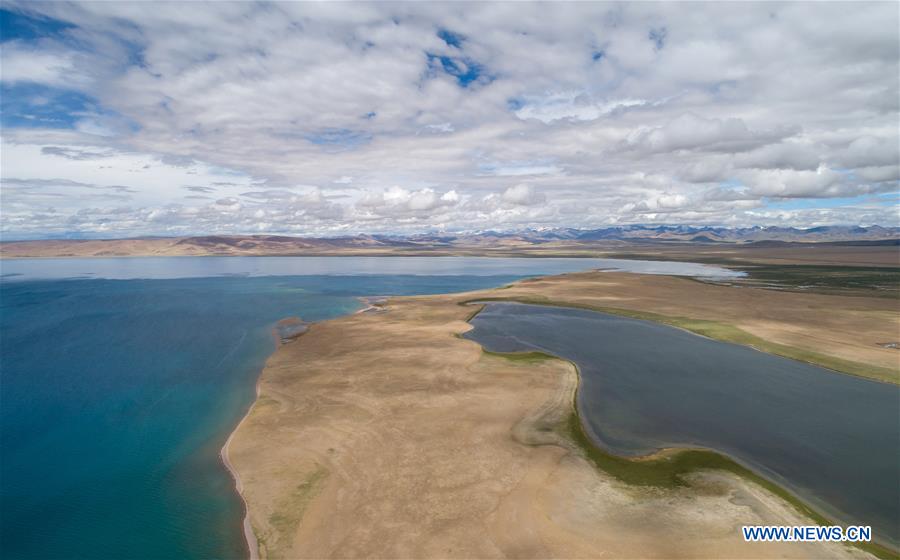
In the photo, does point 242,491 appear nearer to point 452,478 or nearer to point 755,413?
point 452,478

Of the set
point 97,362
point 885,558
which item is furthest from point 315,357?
point 885,558

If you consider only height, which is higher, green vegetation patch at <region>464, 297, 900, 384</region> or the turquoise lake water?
green vegetation patch at <region>464, 297, 900, 384</region>

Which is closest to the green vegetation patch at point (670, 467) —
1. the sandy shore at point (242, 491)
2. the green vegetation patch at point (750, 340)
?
the sandy shore at point (242, 491)

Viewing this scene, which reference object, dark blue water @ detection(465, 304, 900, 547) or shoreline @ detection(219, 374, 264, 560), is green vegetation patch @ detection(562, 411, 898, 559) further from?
shoreline @ detection(219, 374, 264, 560)

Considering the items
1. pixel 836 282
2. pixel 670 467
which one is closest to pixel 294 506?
pixel 670 467

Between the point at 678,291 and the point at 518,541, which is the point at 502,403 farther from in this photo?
the point at 678,291

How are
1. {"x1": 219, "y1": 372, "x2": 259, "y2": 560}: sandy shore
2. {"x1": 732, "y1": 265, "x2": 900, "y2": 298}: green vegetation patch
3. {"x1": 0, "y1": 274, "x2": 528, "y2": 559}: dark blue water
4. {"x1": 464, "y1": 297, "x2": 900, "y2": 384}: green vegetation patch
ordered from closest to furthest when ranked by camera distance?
{"x1": 219, "y1": 372, "x2": 259, "y2": 560}: sandy shore → {"x1": 0, "y1": 274, "x2": 528, "y2": 559}: dark blue water → {"x1": 464, "y1": 297, "x2": 900, "y2": 384}: green vegetation patch → {"x1": 732, "y1": 265, "x2": 900, "y2": 298}: green vegetation patch

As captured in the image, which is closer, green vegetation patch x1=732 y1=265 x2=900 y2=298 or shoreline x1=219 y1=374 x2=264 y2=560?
shoreline x1=219 y1=374 x2=264 y2=560

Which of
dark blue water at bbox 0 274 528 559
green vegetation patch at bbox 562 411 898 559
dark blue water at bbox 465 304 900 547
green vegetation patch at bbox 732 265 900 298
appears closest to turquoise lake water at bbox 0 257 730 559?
dark blue water at bbox 0 274 528 559
